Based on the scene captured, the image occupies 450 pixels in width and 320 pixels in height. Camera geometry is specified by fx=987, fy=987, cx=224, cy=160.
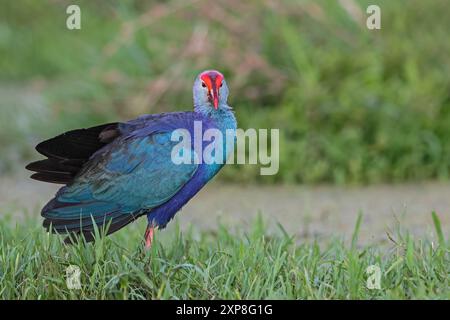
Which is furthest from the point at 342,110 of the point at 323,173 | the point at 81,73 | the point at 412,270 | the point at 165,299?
the point at 165,299

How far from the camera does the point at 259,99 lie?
647 centimetres

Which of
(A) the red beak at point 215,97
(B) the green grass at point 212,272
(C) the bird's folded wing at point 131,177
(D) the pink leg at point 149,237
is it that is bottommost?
(B) the green grass at point 212,272

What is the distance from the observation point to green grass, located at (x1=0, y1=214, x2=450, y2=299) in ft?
11.0

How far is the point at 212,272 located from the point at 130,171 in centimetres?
47

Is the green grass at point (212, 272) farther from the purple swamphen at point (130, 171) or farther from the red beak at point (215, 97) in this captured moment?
the red beak at point (215, 97)

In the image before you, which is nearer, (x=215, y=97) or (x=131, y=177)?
(x=215, y=97)

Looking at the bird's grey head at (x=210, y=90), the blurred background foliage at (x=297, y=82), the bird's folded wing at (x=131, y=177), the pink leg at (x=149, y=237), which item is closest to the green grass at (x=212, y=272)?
the pink leg at (x=149, y=237)

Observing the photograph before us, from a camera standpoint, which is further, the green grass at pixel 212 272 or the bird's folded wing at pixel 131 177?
the bird's folded wing at pixel 131 177

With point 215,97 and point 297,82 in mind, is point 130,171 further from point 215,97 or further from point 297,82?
point 297,82

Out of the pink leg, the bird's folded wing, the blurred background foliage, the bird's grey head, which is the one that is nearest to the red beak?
the bird's grey head

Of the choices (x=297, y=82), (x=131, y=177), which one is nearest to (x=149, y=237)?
(x=131, y=177)

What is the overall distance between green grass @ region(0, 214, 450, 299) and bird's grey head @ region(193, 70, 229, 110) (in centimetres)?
55

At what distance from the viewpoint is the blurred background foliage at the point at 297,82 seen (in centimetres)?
596

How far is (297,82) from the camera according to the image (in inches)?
250
